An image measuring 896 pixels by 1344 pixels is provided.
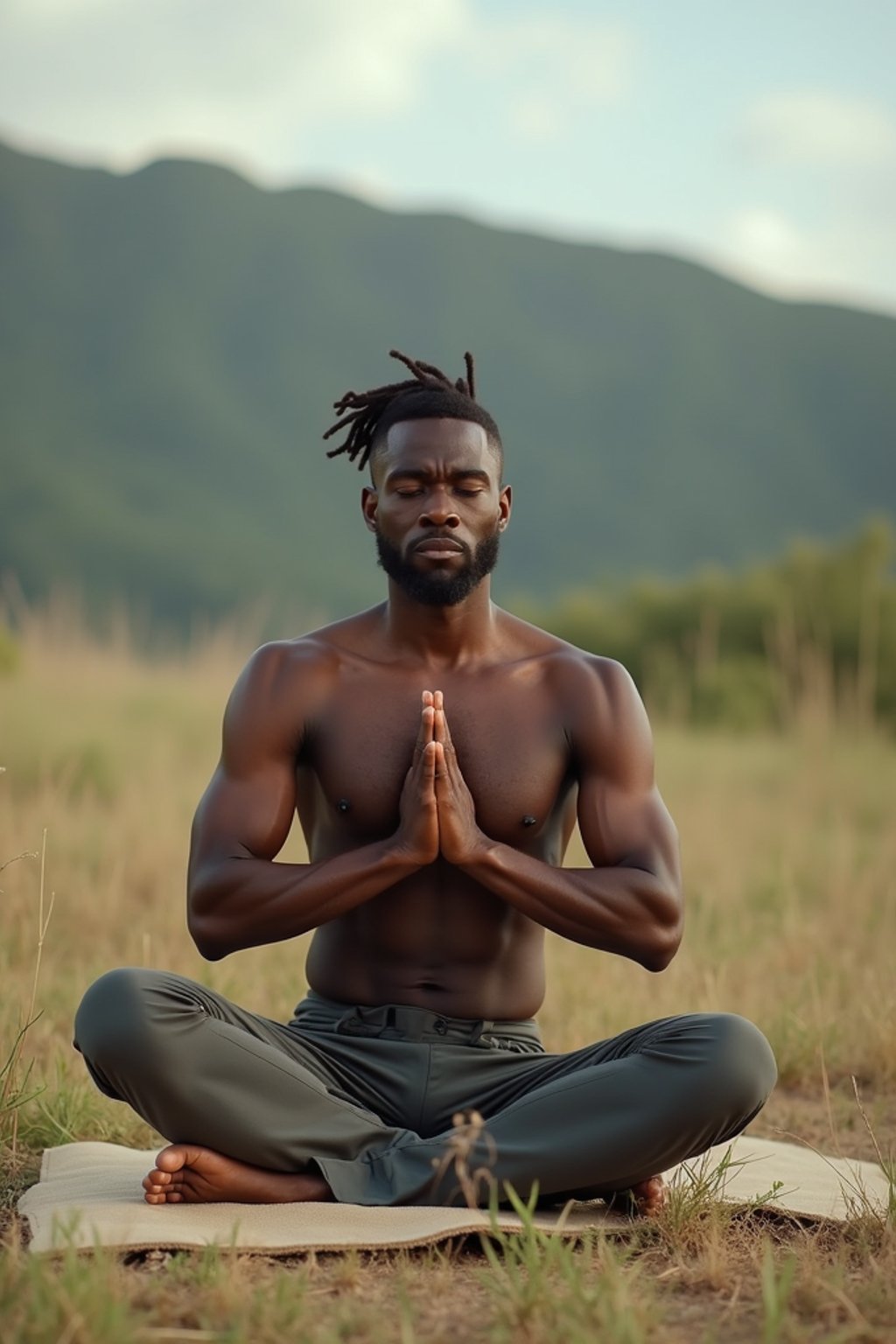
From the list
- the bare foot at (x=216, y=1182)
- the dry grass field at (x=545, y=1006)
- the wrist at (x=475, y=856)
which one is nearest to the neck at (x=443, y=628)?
the wrist at (x=475, y=856)

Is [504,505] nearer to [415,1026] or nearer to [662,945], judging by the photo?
[662,945]

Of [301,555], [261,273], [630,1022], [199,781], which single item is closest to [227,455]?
[301,555]

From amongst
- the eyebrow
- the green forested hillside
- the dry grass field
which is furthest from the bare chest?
the green forested hillside

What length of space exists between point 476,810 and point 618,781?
0.31 meters

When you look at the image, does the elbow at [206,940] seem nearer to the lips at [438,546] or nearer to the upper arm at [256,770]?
the upper arm at [256,770]

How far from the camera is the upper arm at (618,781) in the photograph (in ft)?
10.8

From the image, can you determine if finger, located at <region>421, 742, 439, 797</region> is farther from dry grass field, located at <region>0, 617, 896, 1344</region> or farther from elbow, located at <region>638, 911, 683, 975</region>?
dry grass field, located at <region>0, 617, 896, 1344</region>

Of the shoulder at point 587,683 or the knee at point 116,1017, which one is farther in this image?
the shoulder at point 587,683

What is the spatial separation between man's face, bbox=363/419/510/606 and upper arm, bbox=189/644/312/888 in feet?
1.12

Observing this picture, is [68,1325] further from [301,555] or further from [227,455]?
[227,455]

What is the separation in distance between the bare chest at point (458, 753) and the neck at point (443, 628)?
0.32 ft

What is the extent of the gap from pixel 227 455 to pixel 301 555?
6.32m

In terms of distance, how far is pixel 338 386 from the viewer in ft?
173

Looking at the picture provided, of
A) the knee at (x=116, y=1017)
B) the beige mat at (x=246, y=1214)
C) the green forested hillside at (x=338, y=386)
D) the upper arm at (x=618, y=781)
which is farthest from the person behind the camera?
the green forested hillside at (x=338, y=386)
